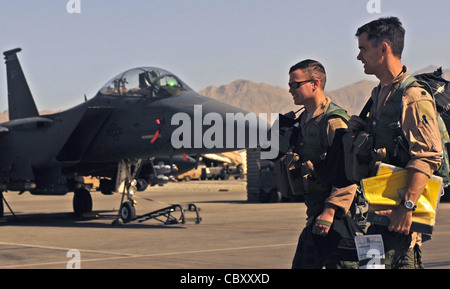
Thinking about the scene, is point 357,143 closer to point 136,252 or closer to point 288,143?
point 288,143

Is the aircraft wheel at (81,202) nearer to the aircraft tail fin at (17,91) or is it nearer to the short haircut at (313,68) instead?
the aircraft tail fin at (17,91)

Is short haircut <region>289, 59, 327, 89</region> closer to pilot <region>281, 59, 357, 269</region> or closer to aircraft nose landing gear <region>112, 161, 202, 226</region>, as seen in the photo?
pilot <region>281, 59, 357, 269</region>

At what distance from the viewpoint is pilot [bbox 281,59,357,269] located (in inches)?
192

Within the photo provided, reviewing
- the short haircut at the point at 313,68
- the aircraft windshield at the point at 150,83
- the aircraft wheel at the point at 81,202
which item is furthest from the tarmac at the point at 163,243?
the short haircut at the point at 313,68

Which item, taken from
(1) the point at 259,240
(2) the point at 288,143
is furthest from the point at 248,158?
(2) the point at 288,143

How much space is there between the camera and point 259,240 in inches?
546

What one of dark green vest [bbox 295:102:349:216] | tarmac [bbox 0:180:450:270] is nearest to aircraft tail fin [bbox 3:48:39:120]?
tarmac [bbox 0:180:450:270]

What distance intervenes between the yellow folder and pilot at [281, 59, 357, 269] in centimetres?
67

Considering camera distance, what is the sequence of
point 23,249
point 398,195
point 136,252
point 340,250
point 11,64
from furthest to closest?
point 11,64 < point 23,249 < point 136,252 < point 340,250 < point 398,195

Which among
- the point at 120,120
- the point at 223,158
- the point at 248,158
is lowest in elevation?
the point at 223,158

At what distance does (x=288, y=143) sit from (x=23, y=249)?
898 centimetres

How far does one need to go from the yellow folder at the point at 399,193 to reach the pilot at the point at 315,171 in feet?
2.19

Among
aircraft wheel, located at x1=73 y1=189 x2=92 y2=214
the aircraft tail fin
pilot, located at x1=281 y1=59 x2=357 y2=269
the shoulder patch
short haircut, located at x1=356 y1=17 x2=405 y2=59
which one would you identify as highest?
short haircut, located at x1=356 y1=17 x2=405 y2=59
